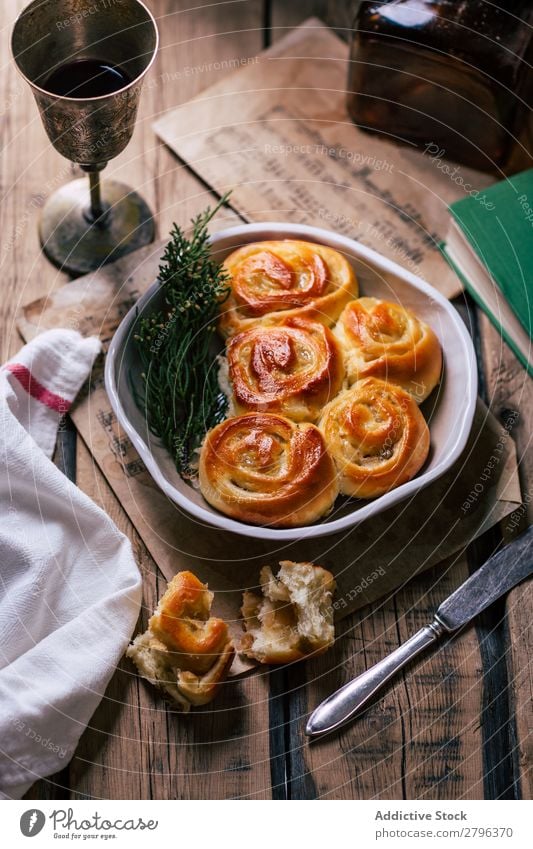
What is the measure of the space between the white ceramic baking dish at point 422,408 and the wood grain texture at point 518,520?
8.0 inches

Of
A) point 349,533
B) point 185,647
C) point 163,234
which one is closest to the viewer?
point 185,647

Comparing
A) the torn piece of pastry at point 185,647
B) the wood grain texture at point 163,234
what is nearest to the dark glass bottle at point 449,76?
the wood grain texture at point 163,234

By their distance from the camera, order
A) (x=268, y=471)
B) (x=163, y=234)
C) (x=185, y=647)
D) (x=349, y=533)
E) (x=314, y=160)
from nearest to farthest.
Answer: (x=185, y=647) < (x=268, y=471) < (x=349, y=533) < (x=163, y=234) < (x=314, y=160)

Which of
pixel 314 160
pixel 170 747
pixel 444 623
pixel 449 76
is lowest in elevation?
pixel 170 747

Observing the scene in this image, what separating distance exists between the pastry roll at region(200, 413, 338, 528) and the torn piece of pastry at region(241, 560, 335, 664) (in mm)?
100

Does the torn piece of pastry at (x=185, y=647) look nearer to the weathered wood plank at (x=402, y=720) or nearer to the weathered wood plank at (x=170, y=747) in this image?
the weathered wood plank at (x=170, y=747)

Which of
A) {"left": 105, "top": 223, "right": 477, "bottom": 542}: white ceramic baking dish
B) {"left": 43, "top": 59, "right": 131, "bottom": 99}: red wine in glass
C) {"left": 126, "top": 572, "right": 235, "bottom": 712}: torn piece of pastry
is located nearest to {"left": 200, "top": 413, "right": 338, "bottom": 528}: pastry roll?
{"left": 105, "top": 223, "right": 477, "bottom": 542}: white ceramic baking dish

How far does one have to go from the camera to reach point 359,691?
1.66 m

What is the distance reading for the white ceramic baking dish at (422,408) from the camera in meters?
1.67

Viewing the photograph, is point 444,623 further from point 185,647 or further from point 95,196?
point 95,196

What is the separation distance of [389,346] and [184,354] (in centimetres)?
42

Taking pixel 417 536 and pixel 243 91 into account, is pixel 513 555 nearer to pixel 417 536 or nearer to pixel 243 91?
pixel 417 536

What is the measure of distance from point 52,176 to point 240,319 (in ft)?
2.31

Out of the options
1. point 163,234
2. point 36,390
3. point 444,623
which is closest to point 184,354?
point 36,390
